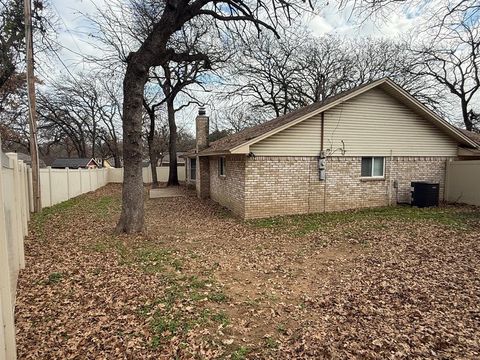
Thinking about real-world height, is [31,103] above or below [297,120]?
above

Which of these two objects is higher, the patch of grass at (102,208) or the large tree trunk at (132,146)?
the large tree trunk at (132,146)

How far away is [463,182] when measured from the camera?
512 inches

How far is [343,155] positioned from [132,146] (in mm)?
7792

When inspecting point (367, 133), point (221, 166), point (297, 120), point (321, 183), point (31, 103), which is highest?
point (31, 103)

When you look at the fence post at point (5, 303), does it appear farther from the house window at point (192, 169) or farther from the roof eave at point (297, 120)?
the house window at point (192, 169)

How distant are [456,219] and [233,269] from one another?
843 cm

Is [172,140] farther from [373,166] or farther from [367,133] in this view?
[373,166]

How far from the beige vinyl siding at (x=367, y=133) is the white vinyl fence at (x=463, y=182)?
86 cm

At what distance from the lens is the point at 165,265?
611cm

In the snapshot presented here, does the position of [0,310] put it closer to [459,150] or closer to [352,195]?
[352,195]

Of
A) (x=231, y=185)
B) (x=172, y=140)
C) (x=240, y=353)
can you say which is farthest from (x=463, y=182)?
(x=172, y=140)

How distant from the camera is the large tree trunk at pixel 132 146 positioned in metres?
8.11

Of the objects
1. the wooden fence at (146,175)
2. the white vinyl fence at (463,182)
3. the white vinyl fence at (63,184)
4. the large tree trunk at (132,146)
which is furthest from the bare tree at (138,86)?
the wooden fence at (146,175)

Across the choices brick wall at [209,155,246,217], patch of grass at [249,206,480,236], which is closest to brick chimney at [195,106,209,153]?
brick wall at [209,155,246,217]
